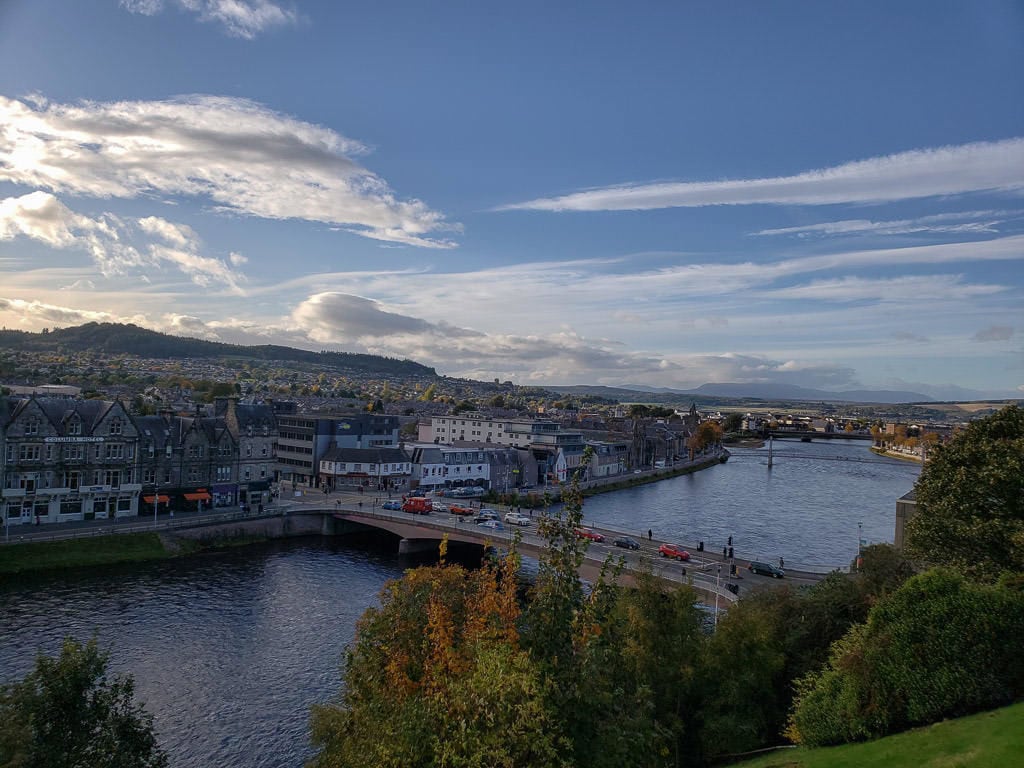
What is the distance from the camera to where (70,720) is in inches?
582

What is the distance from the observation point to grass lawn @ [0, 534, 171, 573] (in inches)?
1721

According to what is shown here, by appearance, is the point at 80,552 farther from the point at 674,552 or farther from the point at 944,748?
the point at 944,748

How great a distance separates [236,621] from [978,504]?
36.5 m

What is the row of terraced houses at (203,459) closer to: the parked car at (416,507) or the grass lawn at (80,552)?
the grass lawn at (80,552)

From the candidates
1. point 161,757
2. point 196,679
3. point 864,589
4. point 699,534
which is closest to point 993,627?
point 864,589

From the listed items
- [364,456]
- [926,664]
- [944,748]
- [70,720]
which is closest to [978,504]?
[926,664]

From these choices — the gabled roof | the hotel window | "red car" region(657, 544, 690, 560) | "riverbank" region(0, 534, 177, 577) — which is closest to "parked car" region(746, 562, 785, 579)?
"red car" region(657, 544, 690, 560)

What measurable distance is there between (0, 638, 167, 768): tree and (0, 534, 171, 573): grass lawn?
35161 mm

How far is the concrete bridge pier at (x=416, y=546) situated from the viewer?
189 feet

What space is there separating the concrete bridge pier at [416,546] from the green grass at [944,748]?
42902 millimetres

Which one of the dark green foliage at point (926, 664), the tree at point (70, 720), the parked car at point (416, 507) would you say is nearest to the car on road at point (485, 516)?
the parked car at point (416, 507)

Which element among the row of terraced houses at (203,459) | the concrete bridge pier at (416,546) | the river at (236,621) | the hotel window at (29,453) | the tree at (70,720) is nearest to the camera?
the tree at (70,720)

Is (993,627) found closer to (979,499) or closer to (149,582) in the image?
(979,499)

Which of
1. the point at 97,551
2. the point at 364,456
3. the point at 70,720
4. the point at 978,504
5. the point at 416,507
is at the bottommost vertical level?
the point at 97,551
